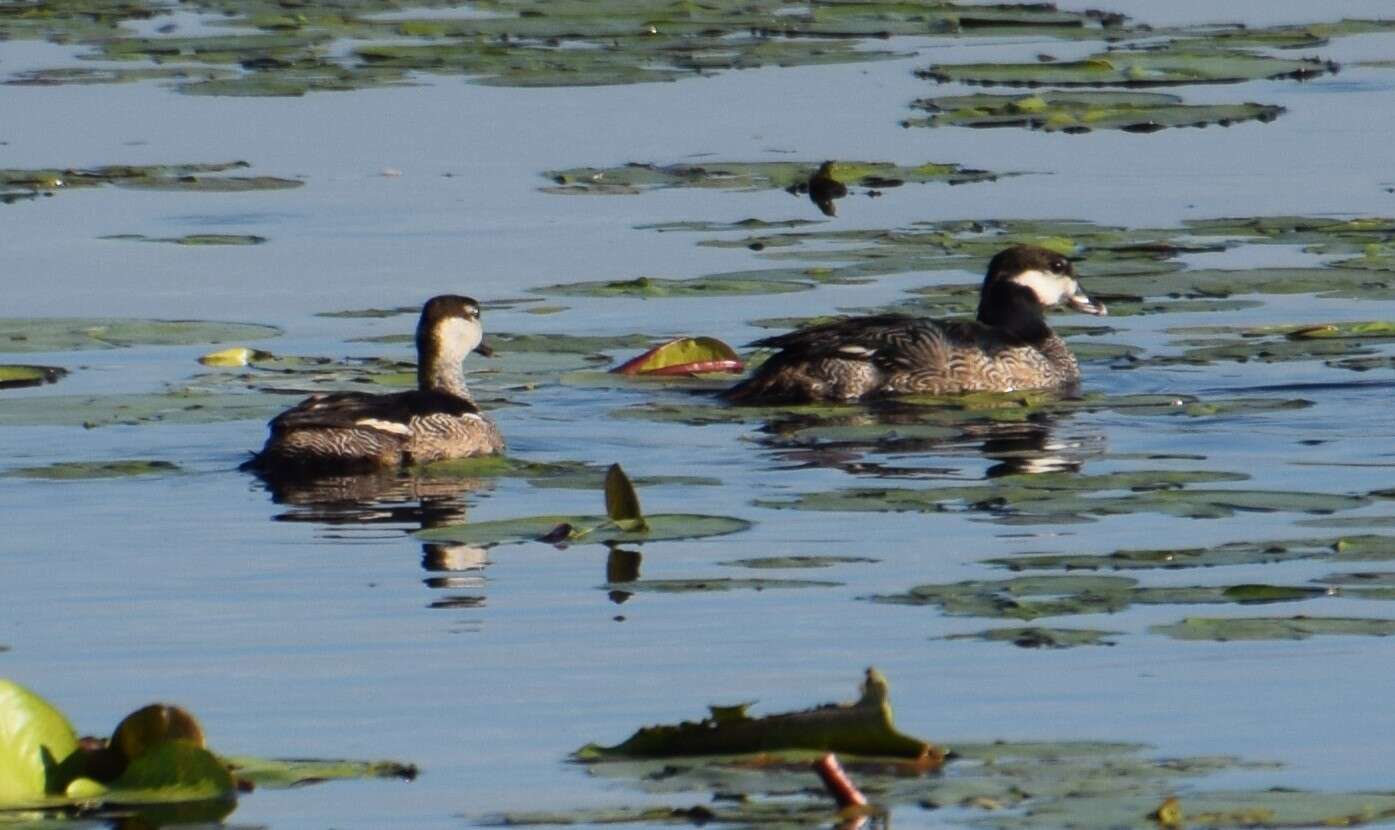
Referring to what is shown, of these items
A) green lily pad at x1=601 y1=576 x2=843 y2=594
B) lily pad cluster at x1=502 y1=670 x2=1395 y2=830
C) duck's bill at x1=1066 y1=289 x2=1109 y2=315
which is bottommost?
lily pad cluster at x1=502 y1=670 x2=1395 y2=830

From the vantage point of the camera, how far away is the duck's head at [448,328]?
15484 millimetres

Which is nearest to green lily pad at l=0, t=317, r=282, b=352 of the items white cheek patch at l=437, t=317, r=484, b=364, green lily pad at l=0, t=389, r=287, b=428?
green lily pad at l=0, t=389, r=287, b=428

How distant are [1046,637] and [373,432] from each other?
528cm

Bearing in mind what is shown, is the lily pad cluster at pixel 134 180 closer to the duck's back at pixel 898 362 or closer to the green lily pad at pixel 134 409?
the duck's back at pixel 898 362

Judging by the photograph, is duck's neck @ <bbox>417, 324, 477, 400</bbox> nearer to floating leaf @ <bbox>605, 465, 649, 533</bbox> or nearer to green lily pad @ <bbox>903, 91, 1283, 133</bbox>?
floating leaf @ <bbox>605, 465, 649, 533</bbox>

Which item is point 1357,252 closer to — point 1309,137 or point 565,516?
point 1309,137

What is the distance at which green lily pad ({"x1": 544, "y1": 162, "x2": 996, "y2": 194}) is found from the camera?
21.9 metres

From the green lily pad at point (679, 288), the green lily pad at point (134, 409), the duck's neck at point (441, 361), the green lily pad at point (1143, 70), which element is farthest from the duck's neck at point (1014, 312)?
the green lily pad at point (1143, 70)

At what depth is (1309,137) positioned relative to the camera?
80.1 feet

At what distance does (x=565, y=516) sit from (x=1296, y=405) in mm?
4102

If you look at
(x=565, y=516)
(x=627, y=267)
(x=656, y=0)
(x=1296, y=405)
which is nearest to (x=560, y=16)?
(x=656, y=0)

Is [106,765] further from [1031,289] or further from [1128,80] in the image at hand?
[1128,80]

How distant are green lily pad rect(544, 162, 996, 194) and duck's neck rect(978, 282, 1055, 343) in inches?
146

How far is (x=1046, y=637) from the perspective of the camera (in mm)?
9820
